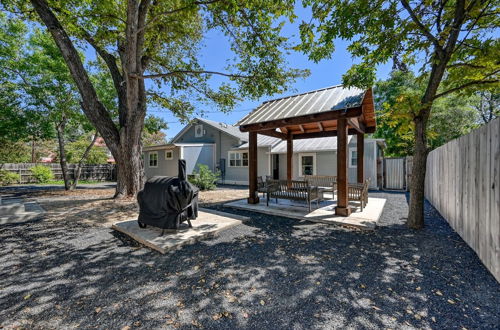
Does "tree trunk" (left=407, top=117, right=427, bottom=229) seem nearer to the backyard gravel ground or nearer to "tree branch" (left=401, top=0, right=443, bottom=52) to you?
the backyard gravel ground

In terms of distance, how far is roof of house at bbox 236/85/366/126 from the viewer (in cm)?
569

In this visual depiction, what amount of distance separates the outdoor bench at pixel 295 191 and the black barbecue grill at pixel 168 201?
319 cm

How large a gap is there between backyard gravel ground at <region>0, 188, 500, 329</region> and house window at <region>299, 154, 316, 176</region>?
934 centimetres

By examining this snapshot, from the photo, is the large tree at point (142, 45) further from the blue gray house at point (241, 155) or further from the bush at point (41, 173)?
the bush at point (41, 173)

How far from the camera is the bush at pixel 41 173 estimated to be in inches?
706

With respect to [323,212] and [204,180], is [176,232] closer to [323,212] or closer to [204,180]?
[323,212]

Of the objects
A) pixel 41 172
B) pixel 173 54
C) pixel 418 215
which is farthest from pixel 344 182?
pixel 41 172

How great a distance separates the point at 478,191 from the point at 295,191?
3.95 m

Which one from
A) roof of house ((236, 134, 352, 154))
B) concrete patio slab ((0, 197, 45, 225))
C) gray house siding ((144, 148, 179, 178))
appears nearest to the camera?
concrete patio slab ((0, 197, 45, 225))

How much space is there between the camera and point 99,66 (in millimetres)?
11406

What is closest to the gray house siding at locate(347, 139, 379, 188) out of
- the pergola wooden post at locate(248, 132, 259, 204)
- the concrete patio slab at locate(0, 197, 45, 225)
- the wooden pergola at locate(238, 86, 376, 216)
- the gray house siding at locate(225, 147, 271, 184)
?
the wooden pergola at locate(238, 86, 376, 216)

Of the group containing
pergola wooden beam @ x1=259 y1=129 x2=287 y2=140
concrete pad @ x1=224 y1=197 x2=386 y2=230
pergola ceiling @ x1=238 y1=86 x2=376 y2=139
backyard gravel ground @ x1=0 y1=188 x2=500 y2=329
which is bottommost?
backyard gravel ground @ x1=0 y1=188 x2=500 y2=329

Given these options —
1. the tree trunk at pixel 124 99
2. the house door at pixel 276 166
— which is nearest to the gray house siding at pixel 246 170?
the house door at pixel 276 166

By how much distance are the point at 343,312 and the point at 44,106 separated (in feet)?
49.5
